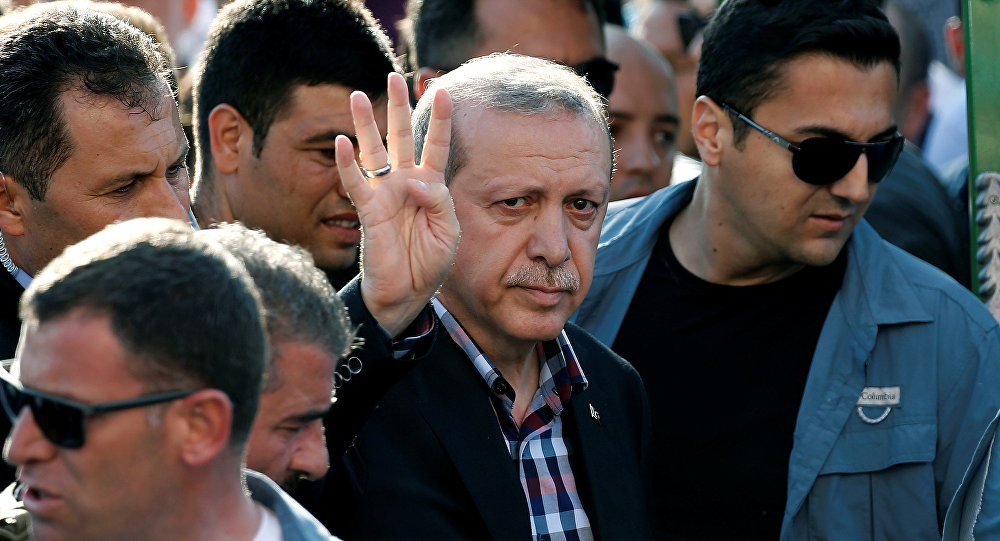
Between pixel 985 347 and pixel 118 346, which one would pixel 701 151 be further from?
pixel 118 346

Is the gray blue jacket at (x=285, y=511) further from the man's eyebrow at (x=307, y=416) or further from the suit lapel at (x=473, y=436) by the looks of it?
the suit lapel at (x=473, y=436)

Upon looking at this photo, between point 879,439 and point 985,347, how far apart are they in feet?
1.33

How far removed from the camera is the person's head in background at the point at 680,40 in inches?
→ 242

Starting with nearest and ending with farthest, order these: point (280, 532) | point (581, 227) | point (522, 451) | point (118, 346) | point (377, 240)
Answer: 1. point (118, 346)
2. point (280, 532)
3. point (377, 240)
4. point (522, 451)
5. point (581, 227)

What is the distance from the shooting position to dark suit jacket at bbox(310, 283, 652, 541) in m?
2.24

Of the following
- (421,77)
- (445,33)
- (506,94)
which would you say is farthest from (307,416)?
(445,33)

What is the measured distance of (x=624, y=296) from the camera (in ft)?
11.7

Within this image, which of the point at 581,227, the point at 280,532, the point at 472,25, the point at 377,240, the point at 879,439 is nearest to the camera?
the point at 280,532

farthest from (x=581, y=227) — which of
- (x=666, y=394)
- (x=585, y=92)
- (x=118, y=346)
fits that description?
(x=118, y=346)

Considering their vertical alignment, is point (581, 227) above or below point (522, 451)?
above

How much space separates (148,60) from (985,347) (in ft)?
7.80

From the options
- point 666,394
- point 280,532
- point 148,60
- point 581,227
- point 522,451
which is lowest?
point 666,394

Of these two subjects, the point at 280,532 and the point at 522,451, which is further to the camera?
the point at 522,451

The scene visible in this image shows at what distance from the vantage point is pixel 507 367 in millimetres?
2643
